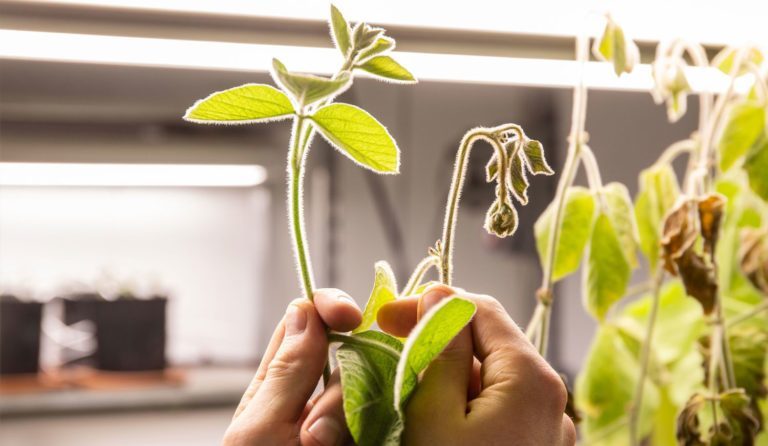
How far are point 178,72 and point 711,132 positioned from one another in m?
1.62

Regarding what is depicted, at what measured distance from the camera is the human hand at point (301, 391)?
0.37 metres

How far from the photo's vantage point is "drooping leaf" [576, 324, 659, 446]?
664mm

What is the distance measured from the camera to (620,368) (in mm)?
672

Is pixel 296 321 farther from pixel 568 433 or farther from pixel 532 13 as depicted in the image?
pixel 532 13

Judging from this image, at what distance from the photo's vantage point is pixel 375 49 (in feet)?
1.31

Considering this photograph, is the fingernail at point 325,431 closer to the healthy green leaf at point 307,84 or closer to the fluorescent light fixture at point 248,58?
the healthy green leaf at point 307,84

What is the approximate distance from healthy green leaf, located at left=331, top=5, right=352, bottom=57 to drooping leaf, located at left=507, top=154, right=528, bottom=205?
105 millimetres

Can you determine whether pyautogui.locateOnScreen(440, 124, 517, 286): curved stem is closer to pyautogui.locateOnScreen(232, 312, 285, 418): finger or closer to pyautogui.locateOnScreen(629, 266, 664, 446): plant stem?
pyautogui.locateOnScreen(232, 312, 285, 418): finger

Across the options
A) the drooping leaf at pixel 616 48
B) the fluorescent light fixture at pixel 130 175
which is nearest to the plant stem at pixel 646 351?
the drooping leaf at pixel 616 48

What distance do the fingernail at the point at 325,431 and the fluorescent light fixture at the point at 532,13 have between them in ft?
1.00

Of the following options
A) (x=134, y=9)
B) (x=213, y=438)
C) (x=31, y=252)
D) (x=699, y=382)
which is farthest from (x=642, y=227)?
(x=31, y=252)

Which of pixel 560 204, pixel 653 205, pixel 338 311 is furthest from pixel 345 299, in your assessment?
pixel 653 205

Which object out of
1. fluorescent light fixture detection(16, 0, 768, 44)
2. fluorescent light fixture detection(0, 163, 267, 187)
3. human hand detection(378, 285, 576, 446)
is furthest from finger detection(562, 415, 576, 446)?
fluorescent light fixture detection(0, 163, 267, 187)

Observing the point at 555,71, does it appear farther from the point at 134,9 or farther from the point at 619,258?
the point at 134,9
